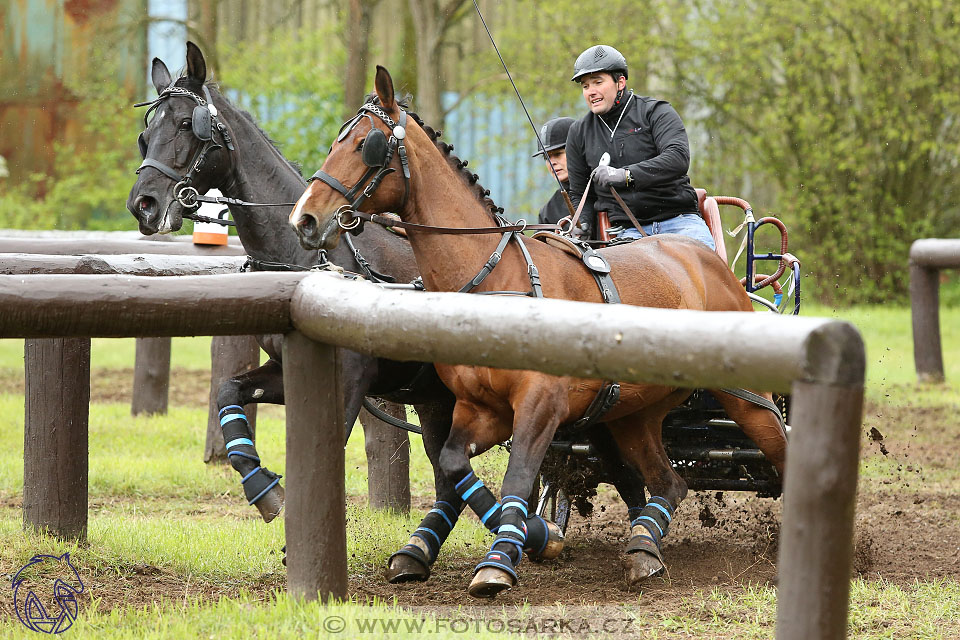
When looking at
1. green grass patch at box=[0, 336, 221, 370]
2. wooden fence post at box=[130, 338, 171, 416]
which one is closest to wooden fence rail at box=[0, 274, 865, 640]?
wooden fence post at box=[130, 338, 171, 416]

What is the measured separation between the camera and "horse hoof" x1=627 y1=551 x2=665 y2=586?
480 centimetres

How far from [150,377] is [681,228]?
16.2ft

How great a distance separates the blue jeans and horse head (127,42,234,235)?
82.7 inches

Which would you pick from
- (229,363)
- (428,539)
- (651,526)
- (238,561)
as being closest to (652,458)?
(651,526)

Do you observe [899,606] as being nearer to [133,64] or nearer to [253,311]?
[253,311]

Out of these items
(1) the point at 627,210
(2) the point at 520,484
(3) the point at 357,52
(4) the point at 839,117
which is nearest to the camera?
(2) the point at 520,484

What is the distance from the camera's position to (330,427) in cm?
356

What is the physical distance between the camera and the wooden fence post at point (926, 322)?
1079 cm

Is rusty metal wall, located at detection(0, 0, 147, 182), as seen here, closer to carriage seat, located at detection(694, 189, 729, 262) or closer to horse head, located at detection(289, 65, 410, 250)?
carriage seat, located at detection(694, 189, 729, 262)

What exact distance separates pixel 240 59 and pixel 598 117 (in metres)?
13.2

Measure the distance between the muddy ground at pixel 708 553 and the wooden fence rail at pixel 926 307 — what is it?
269cm

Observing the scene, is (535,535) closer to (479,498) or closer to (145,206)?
(479,498)

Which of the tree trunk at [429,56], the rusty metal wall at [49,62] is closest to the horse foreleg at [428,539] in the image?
the tree trunk at [429,56]

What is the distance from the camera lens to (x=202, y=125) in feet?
17.4
